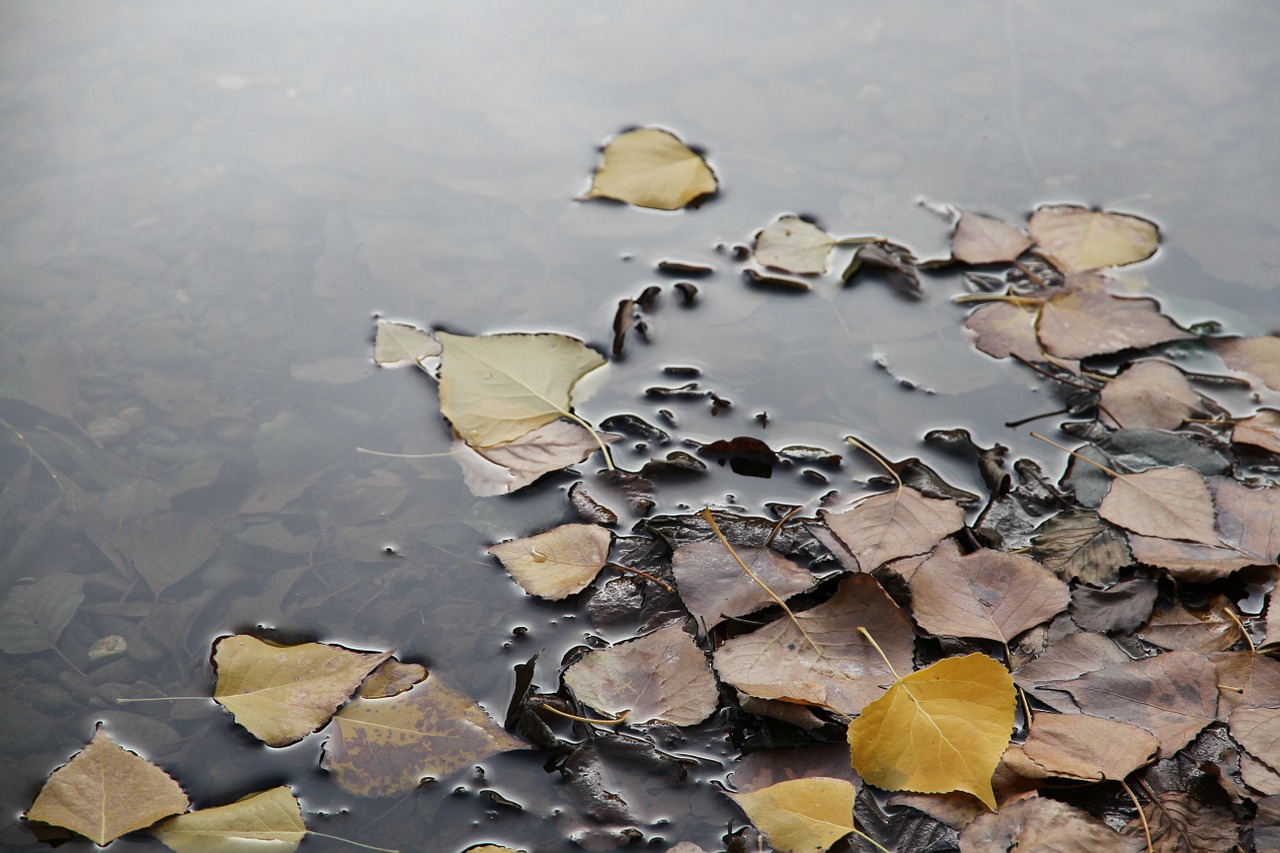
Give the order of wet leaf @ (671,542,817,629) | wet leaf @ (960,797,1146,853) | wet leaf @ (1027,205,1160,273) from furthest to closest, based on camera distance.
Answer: wet leaf @ (1027,205,1160,273)
wet leaf @ (671,542,817,629)
wet leaf @ (960,797,1146,853)

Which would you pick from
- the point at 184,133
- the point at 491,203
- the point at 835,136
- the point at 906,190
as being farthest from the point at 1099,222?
the point at 184,133

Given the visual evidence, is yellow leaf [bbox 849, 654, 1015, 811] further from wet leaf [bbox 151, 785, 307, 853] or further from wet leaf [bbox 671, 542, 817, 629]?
wet leaf [bbox 151, 785, 307, 853]

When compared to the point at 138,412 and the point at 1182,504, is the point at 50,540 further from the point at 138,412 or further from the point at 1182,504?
the point at 1182,504

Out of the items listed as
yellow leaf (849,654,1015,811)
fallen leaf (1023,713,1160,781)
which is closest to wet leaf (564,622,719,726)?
yellow leaf (849,654,1015,811)

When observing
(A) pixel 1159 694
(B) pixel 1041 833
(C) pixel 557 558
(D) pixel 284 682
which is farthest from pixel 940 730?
(D) pixel 284 682

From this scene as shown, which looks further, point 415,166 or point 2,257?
point 415,166

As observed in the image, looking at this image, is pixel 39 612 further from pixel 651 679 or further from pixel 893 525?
pixel 893 525
